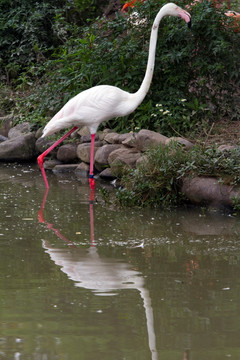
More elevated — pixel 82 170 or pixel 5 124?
pixel 5 124

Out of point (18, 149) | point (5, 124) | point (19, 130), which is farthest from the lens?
point (5, 124)

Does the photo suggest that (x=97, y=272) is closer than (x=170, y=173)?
Yes

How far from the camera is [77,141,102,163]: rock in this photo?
28.8ft

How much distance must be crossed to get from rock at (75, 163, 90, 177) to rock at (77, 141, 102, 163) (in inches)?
3.3

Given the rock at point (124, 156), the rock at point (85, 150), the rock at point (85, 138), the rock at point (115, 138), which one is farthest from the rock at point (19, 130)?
the rock at point (124, 156)

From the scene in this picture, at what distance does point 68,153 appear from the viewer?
9227mm

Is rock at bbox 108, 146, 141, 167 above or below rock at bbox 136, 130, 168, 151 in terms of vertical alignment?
below

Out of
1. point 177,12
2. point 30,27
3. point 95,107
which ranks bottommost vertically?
point 95,107

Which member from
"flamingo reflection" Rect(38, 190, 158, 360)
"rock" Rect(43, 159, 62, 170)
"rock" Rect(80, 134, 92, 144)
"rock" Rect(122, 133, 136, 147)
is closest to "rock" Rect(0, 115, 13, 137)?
"rock" Rect(43, 159, 62, 170)

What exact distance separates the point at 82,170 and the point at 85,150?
0.96 ft

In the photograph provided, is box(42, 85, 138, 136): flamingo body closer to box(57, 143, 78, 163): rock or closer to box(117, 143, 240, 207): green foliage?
box(117, 143, 240, 207): green foliage

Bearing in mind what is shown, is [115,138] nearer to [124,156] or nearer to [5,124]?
[124,156]

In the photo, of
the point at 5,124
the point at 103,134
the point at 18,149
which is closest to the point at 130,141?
the point at 103,134

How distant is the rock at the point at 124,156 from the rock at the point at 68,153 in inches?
46.4
